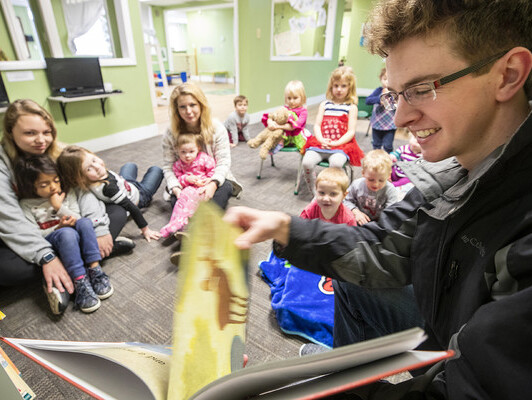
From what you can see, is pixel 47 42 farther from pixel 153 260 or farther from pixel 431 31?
pixel 431 31

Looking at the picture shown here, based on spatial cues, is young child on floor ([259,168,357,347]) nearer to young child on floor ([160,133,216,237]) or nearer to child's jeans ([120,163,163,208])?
young child on floor ([160,133,216,237])

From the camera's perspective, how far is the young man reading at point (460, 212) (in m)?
0.36

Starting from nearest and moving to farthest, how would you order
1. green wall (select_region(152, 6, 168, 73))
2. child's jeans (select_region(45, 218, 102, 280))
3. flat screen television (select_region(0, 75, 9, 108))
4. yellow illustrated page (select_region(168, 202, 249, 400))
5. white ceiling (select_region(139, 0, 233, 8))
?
yellow illustrated page (select_region(168, 202, 249, 400)) → child's jeans (select_region(45, 218, 102, 280)) → flat screen television (select_region(0, 75, 9, 108)) → white ceiling (select_region(139, 0, 233, 8)) → green wall (select_region(152, 6, 168, 73))

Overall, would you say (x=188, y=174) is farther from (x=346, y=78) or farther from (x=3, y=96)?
(x=3, y=96)

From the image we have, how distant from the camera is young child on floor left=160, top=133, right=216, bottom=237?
1.76m

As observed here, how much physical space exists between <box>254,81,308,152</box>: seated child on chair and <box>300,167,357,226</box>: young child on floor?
3.42 ft

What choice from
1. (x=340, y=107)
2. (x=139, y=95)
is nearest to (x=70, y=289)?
(x=340, y=107)

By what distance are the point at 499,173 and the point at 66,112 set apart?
385cm

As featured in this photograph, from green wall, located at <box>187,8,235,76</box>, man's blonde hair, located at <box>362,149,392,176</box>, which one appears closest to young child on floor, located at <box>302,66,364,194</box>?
man's blonde hair, located at <box>362,149,392,176</box>

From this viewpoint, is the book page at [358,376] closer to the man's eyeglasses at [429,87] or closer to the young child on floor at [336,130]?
the man's eyeglasses at [429,87]

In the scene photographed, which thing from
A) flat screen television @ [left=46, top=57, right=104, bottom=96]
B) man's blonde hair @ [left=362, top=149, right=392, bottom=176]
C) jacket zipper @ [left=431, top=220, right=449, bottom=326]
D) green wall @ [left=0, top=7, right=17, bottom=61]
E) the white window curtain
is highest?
the white window curtain

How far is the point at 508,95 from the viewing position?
1.60 ft

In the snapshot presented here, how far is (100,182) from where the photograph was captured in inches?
64.4

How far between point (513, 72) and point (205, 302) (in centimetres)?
64
